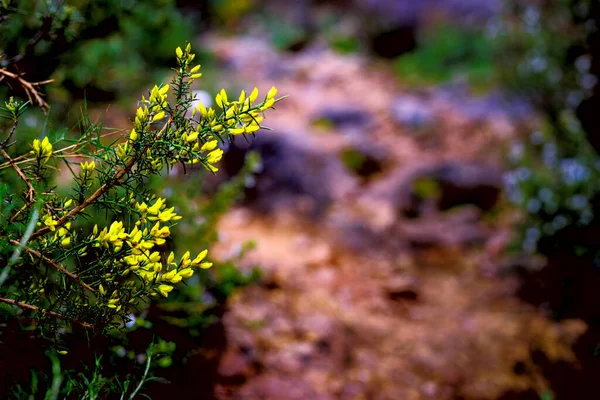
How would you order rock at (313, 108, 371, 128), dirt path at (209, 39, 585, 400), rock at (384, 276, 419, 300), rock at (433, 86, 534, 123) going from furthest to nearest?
rock at (313, 108, 371, 128) < rock at (433, 86, 534, 123) < rock at (384, 276, 419, 300) < dirt path at (209, 39, 585, 400)

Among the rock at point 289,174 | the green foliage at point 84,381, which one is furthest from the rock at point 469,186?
the green foliage at point 84,381

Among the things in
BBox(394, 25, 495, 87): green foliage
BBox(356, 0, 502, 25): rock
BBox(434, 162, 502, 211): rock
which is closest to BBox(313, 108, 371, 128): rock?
BBox(434, 162, 502, 211): rock

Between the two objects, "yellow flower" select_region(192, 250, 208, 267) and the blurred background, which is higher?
the blurred background

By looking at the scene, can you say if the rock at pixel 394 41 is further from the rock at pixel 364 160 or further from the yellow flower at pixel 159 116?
the yellow flower at pixel 159 116

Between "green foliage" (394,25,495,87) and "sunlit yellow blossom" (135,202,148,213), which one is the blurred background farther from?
"green foliage" (394,25,495,87)

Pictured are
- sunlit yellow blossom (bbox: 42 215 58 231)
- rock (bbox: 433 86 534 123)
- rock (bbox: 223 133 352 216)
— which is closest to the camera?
sunlit yellow blossom (bbox: 42 215 58 231)

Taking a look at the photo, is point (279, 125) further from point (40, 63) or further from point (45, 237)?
point (45, 237)
